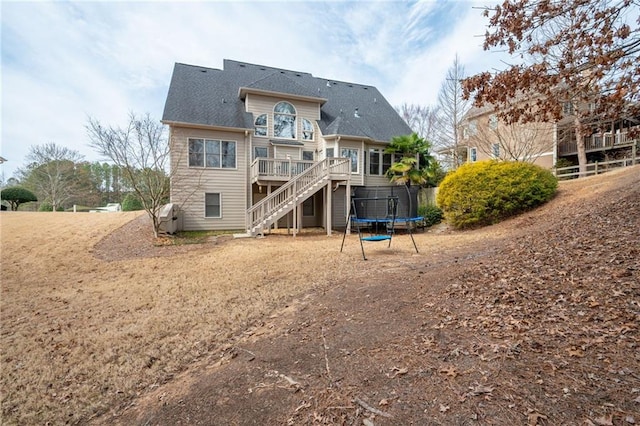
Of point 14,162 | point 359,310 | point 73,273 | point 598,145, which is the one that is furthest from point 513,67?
point 14,162

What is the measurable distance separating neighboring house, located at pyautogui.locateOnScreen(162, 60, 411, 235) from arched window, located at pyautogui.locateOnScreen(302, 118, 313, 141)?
6 cm

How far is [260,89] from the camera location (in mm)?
15641

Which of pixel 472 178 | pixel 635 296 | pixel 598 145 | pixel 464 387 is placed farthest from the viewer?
pixel 598 145

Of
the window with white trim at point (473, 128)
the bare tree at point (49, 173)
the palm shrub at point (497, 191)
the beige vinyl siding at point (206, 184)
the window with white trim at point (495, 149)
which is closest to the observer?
the palm shrub at point (497, 191)

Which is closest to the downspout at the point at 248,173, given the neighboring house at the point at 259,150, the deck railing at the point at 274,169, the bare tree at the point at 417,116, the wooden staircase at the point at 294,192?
the neighboring house at the point at 259,150

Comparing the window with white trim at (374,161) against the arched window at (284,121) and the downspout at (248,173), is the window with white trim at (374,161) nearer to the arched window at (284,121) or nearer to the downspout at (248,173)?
the arched window at (284,121)

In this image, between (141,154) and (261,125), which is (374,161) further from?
(141,154)

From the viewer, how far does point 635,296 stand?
3.03 meters

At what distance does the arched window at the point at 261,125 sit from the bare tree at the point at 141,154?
488cm

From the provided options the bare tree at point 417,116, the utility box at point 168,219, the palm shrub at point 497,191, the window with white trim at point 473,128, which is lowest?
the utility box at point 168,219

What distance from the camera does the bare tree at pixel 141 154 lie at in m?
12.0

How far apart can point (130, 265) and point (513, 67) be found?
33.1ft

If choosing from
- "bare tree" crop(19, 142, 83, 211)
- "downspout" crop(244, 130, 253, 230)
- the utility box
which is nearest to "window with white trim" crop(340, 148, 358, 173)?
"downspout" crop(244, 130, 253, 230)

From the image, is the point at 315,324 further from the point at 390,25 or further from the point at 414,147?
the point at 414,147
